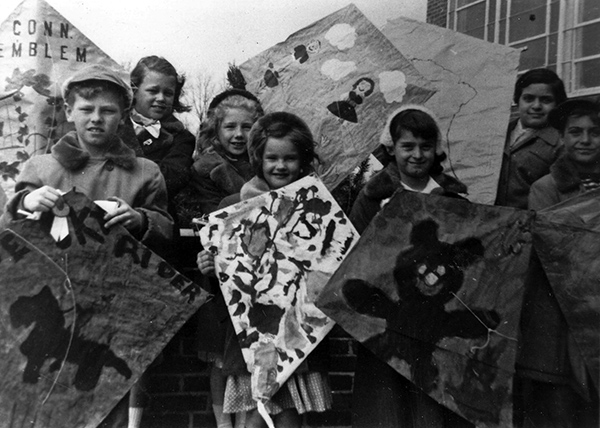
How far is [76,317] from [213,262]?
0.62m

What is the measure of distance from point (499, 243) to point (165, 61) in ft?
5.80

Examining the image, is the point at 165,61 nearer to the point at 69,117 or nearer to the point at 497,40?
the point at 69,117

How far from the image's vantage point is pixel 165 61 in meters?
3.53

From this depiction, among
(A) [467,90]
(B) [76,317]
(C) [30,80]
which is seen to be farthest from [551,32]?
(B) [76,317]

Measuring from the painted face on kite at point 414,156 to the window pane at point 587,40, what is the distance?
2.94 ft

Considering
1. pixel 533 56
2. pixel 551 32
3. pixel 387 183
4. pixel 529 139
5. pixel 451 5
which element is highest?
pixel 451 5

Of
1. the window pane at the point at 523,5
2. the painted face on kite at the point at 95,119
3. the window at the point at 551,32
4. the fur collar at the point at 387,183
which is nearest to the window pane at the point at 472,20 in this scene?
the window at the point at 551,32

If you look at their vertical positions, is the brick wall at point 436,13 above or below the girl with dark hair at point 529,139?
above

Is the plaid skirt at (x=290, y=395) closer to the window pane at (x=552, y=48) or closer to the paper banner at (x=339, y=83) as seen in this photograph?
the paper banner at (x=339, y=83)

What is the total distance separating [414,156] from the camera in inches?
134

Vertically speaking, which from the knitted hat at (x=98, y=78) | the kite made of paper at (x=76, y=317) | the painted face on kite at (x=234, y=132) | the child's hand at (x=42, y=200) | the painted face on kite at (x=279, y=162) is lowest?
the kite made of paper at (x=76, y=317)

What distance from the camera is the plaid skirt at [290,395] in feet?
10.5

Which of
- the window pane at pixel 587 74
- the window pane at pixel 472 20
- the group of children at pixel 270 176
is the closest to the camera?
the group of children at pixel 270 176

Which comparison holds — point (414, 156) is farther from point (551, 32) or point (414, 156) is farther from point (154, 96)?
point (154, 96)
